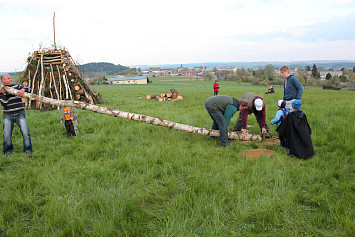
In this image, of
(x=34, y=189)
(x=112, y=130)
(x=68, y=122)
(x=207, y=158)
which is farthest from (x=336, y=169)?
(x=68, y=122)

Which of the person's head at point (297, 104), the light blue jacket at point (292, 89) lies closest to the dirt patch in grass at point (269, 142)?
the light blue jacket at point (292, 89)

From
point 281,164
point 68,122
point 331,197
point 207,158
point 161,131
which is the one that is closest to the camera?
point 331,197

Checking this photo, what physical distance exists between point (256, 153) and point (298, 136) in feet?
3.15

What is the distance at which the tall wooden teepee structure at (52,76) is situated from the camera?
1159 cm

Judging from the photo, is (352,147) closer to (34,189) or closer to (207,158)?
(207,158)

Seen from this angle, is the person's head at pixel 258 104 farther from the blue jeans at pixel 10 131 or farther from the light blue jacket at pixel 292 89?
the blue jeans at pixel 10 131

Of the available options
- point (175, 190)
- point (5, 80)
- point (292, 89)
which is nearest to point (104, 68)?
point (5, 80)

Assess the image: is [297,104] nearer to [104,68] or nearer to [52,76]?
[52,76]

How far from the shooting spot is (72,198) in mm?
3238

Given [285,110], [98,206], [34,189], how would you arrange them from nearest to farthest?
[98,206], [34,189], [285,110]

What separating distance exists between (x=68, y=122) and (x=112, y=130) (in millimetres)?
1309

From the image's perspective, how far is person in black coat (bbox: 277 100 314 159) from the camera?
15.7 feet

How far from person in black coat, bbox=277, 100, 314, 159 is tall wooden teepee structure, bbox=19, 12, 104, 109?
1049 cm

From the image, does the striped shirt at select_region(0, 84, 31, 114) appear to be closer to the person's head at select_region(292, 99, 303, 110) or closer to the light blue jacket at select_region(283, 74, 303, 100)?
the person's head at select_region(292, 99, 303, 110)
